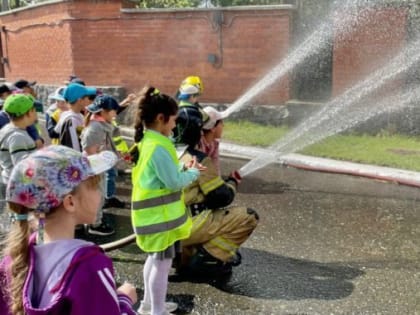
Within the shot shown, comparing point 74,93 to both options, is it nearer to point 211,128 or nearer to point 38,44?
point 211,128

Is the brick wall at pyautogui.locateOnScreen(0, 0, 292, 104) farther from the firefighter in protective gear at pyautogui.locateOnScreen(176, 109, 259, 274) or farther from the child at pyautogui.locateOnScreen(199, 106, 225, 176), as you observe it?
the firefighter in protective gear at pyautogui.locateOnScreen(176, 109, 259, 274)

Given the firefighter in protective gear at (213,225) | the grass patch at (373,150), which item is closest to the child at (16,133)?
the firefighter in protective gear at (213,225)

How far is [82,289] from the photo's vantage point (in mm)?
Result: 1658

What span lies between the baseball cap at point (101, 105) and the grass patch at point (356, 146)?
4.56 m

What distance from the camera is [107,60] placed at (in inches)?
535

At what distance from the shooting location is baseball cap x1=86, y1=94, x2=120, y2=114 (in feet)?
17.9

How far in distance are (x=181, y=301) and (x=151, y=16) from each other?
1013 cm

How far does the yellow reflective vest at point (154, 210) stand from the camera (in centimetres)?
343

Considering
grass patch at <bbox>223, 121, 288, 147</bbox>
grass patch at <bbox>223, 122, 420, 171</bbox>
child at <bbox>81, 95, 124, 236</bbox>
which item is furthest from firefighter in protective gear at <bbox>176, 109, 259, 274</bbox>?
grass patch at <bbox>223, 121, 288, 147</bbox>

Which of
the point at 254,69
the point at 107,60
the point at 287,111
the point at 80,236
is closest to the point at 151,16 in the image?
the point at 107,60

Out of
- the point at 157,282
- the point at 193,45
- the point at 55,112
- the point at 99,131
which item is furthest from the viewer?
the point at 193,45

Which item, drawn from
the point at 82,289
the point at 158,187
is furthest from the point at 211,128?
the point at 82,289

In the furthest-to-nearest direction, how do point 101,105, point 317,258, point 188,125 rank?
point 101,105, point 317,258, point 188,125

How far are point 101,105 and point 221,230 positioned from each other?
6.79 feet
